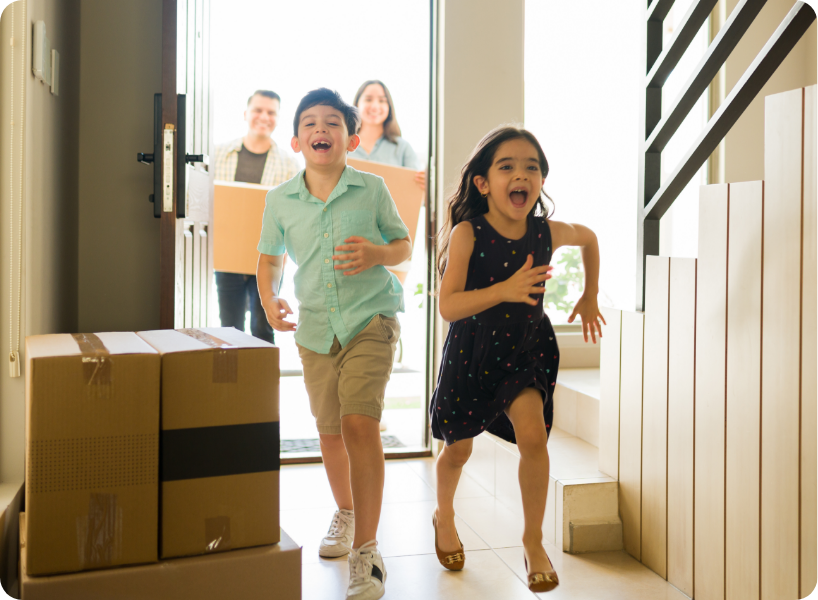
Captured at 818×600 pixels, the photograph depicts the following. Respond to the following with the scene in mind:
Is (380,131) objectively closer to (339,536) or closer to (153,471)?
(339,536)

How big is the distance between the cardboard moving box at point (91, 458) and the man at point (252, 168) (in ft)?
6.35

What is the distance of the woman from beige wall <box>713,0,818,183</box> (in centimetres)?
144

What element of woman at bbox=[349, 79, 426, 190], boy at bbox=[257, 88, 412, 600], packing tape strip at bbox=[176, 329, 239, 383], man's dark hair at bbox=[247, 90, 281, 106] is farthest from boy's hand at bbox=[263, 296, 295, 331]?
man's dark hair at bbox=[247, 90, 281, 106]

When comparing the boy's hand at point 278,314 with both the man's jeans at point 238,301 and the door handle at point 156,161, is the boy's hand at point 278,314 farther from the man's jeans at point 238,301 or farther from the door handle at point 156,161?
the man's jeans at point 238,301

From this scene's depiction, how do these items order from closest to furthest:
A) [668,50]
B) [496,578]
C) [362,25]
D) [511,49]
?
1. [496,578]
2. [668,50]
3. [511,49]
4. [362,25]

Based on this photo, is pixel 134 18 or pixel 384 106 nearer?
pixel 134 18

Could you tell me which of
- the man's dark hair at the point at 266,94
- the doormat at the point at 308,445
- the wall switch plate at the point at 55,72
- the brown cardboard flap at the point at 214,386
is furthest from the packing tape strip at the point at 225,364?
the man's dark hair at the point at 266,94

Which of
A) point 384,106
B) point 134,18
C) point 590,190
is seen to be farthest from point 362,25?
point 134,18

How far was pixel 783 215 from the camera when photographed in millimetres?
1359

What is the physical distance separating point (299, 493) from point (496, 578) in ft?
2.86

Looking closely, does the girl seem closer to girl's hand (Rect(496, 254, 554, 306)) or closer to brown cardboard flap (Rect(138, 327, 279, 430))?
girl's hand (Rect(496, 254, 554, 306))

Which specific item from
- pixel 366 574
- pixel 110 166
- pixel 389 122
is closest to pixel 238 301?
pixel 110 166

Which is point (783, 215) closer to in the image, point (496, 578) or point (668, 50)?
point (668, 50)

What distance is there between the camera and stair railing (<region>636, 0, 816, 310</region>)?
1.50 meters
